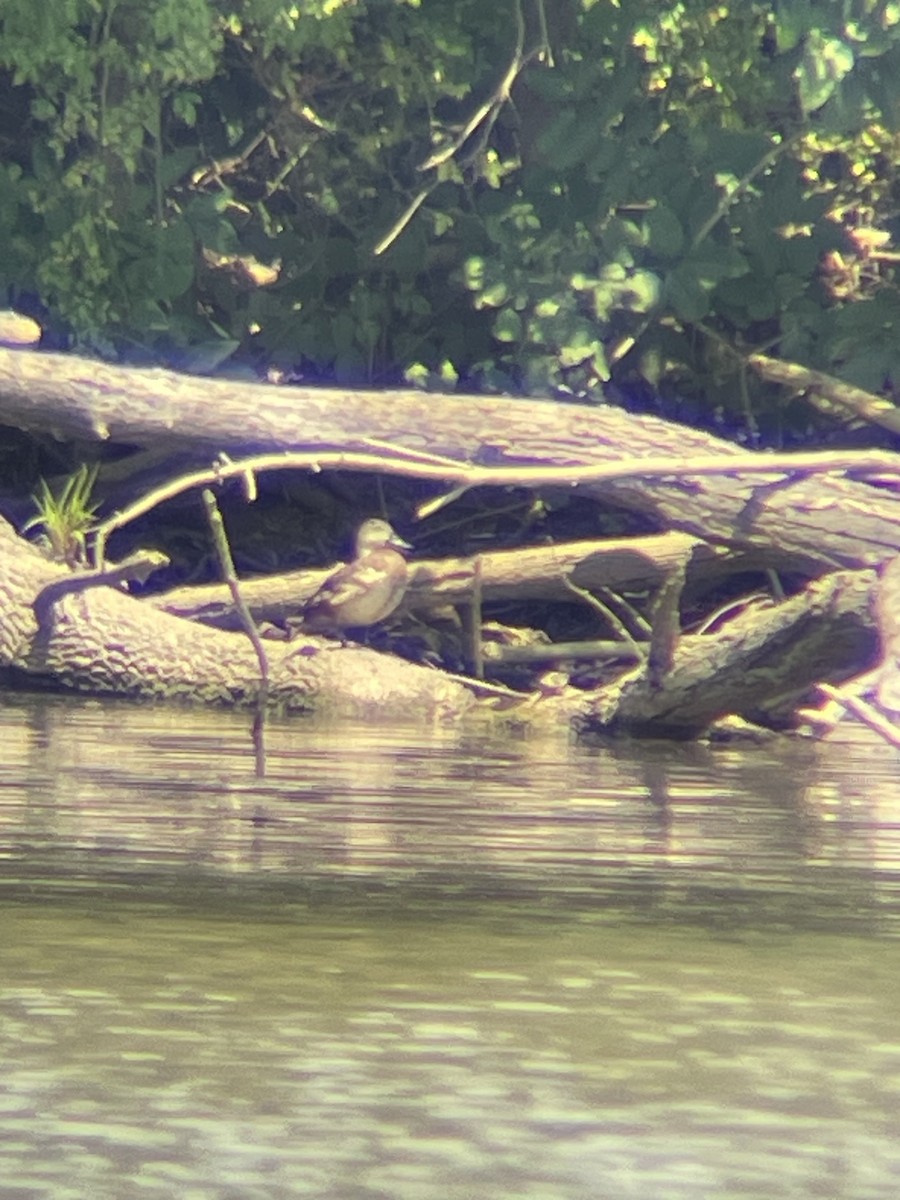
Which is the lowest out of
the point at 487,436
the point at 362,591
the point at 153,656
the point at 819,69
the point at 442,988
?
the point at 442,988

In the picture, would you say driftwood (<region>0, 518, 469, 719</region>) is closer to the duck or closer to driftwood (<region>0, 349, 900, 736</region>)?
driftwood (<region>0, 349, 900, 736</region>)

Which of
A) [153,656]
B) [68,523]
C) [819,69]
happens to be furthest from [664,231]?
[68,523]

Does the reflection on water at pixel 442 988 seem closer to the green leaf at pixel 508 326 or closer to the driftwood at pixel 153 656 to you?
the driftwood at pixel 153 656

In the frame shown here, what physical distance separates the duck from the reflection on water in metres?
3.17

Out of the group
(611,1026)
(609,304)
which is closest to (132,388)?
(609,304)

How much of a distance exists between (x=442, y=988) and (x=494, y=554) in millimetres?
7393

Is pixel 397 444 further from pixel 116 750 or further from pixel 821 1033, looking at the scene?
pixel 821 1033

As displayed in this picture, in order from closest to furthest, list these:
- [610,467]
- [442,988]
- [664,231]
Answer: [442,988]
[610,467]
[664,231]

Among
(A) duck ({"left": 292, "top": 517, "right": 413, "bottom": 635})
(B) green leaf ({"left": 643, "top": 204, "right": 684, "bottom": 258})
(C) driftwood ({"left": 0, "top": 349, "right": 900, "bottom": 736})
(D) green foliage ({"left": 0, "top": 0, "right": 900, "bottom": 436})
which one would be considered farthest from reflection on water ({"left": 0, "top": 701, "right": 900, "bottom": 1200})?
(D) green foliage ({"left": 0, "top": 0, "right": 900, "bottom": 436})

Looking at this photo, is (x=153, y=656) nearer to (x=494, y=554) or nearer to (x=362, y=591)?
(x=362, y=591)

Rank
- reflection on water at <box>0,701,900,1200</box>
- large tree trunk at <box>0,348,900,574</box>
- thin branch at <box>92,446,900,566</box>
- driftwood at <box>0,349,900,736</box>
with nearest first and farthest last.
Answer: reflection on water at <box>0,701,900,1200</box> < thin branch at <box>92,446,900,566</box> < driftwood at <box>0,349,900,736</box> < large tree trunk at <box>0,348,900,574</box>

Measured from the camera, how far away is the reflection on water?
11.4 feet

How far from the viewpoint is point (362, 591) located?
1137cm

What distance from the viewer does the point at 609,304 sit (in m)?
11.9
